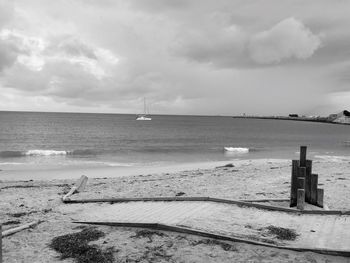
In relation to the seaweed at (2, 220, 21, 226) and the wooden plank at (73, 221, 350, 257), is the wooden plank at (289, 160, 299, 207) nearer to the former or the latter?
the wooden plank at (73, 221, 350, 257)

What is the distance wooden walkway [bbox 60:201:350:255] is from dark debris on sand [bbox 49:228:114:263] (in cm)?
87

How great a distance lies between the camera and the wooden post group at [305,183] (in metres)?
9.85

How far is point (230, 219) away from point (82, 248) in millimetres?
3663

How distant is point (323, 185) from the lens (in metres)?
14.5

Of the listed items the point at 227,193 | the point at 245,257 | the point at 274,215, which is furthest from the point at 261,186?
the point at 245,257

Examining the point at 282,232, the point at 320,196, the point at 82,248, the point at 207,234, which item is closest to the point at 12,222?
the point at 82,248

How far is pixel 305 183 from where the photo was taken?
1014cm

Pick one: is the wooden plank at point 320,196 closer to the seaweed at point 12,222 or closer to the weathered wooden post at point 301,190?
the weathered wooden post at point 301,190

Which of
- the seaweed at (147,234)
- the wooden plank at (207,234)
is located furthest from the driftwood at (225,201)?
the seaweed at (147,234)

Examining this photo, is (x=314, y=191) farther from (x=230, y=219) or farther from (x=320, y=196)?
(x=230, y=219)

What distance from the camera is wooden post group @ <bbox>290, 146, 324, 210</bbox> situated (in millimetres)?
9849

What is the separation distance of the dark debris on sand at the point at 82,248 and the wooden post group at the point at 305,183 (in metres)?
5.60

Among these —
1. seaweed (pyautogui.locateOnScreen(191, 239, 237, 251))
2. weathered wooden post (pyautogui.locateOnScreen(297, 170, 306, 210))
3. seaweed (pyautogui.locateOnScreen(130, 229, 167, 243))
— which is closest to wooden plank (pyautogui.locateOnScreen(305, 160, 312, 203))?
weathered wooden post (pyautogui.locateOnScreen(297, 170, 306, 210))

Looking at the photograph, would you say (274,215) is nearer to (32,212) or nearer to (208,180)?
(32,212)
